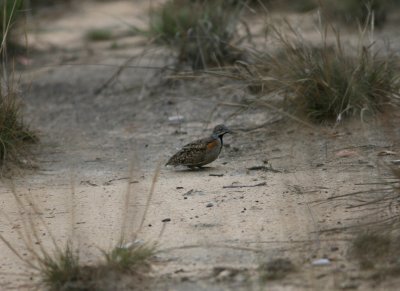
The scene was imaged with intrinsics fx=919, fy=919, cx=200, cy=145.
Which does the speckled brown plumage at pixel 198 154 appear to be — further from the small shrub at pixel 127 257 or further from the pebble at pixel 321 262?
the pebble at pixel 321 262

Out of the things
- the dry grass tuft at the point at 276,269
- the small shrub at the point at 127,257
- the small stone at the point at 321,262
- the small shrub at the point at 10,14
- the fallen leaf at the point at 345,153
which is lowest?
the fallen leaf at the point at 345,153

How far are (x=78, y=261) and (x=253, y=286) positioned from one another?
40.5 inches

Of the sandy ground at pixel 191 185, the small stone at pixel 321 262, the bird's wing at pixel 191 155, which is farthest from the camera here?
the bird's wing at pixel 191 155

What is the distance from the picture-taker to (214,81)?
388 inches

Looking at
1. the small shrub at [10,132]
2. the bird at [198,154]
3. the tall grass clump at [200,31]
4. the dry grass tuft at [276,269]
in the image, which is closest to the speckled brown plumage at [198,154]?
the bird at [198,154]

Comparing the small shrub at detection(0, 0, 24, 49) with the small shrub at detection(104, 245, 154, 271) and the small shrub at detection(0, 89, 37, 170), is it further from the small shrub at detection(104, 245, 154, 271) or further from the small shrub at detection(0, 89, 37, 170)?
the small shrub at detection(104, 245, 154, 271)

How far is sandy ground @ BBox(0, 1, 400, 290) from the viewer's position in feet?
17.3

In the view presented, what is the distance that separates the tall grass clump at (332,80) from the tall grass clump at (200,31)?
1823 millimetres

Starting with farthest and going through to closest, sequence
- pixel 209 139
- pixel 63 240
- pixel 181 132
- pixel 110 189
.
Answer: pixel 181 132 < pixel 209 139 < pixel 110 189 < pixel 63 240

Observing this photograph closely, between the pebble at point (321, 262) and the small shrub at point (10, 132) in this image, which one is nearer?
the pebble at point (321, 262)

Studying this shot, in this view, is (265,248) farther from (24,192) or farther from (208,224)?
(24,192)

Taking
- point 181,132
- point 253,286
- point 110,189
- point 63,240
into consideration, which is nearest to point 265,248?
point 253,286

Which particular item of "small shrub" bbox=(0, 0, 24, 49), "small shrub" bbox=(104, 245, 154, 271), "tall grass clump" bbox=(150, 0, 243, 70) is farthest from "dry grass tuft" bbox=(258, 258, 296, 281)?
"tall grass clump" bbox=(150, 0, 243, 70)

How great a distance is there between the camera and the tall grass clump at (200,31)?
10070 mm
